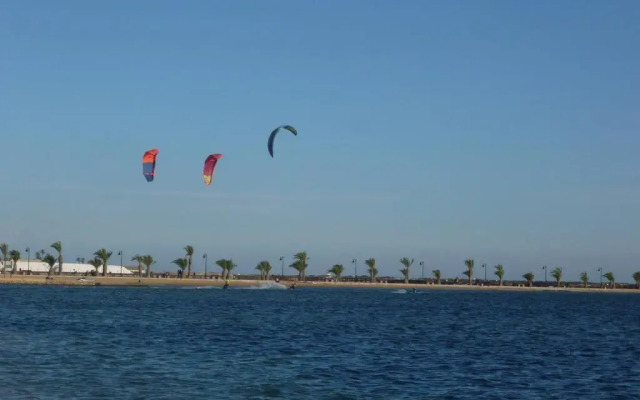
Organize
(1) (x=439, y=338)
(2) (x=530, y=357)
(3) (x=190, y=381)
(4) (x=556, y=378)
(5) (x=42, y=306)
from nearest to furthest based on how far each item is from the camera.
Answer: (3) (x=190, y=381) < (4) (x=556, y=378) < (2) (x=530, y=357) < (1) (x=439, y=338) < (5) (x=42, y=306)

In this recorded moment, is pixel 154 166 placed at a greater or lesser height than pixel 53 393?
Result: greater

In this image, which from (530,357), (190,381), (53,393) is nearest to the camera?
(53,393)

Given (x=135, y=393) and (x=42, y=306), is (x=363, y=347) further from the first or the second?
(x=42, y=306)

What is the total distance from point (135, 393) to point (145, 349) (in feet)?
42.2

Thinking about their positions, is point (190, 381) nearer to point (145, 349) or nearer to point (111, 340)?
point (145, 349)

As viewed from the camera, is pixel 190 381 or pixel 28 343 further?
pixel 28 343

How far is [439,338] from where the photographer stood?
169 feet

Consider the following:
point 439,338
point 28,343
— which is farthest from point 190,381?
point 439,338

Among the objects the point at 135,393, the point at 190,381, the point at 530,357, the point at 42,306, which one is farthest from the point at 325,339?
the point at 42,306

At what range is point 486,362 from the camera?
38.4 metres

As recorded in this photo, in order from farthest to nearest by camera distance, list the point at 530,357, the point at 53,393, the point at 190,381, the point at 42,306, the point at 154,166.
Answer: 1. the point at 42,306
2. the point at 154,166
3. the point at 530,357
4. the point at 190,381
5. the point at 53,393

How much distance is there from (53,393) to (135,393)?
7.98 ft

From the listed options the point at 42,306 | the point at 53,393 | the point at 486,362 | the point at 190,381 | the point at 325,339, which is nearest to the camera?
the point at 53,393

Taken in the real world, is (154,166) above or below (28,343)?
above
